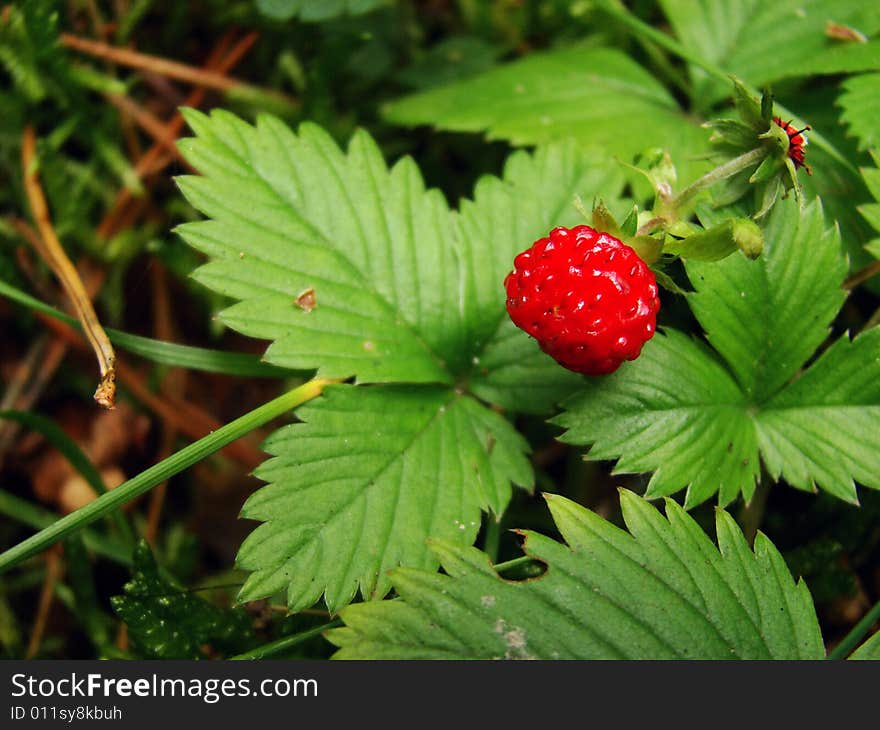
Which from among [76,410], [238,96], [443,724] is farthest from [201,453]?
[238,96]

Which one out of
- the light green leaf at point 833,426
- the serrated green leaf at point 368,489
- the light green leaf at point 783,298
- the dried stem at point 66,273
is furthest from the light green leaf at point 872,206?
the dried stem at point 66,273

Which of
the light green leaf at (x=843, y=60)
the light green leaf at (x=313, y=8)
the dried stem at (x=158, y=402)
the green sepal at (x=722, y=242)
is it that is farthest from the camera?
the dried stem at (x=158, y=402)

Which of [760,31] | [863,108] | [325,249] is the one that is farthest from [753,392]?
[760,31]

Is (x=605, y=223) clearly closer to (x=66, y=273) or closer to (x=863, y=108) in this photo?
(x=863, y=108)

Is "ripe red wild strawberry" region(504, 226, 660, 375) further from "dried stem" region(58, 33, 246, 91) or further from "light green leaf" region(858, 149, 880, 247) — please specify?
"dried stem" region(58, 33, 246, 91)

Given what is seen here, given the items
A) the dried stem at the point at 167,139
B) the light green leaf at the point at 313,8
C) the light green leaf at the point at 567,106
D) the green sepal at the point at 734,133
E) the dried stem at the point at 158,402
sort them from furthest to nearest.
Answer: the dried stem at the point at 167,139 < the dried stem at the point at 158,402 < the light green leaf at the point at 313,8 < the light green leaf at the point at 567,106 < the green sepal at the point at 734,133

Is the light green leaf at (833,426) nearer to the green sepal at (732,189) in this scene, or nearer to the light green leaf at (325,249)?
the green sepal at (732,189)

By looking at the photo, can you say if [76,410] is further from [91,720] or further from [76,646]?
[91,720]

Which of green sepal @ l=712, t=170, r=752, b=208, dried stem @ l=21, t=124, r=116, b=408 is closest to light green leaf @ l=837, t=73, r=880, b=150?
green sepal @ l=712, t=170, r=752, b=208
